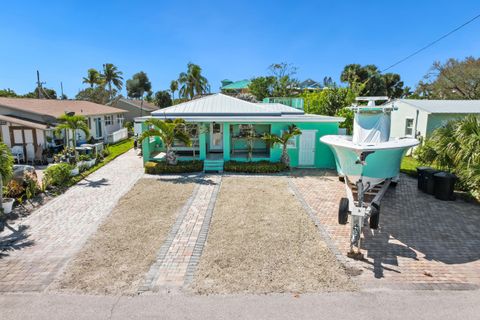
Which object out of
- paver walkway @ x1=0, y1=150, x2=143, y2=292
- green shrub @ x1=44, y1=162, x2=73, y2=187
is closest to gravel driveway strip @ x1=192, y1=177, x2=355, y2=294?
paver walkway @ x1=0, y1=150, x2=143, y2=292

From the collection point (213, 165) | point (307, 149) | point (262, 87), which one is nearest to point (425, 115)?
point (307, 149)

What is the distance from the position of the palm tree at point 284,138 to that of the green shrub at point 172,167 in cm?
433

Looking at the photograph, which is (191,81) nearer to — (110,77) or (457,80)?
(110,77)

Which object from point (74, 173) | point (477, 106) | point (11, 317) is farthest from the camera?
point (477, 106)

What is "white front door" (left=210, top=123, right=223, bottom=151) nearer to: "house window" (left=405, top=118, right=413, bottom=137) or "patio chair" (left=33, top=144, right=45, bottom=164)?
"patio chair" (left=33, top=144, right=45, bottom=164)

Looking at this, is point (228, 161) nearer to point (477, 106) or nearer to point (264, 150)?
point (264, 150)

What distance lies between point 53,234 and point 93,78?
1917 inches

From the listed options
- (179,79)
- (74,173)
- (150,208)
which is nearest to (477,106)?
(150,208)

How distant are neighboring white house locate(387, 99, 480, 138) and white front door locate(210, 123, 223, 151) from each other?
1326 centimetres

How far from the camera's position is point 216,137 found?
2047 centimetres

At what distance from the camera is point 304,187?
13711mm

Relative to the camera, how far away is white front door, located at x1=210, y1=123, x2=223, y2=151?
2034 cm

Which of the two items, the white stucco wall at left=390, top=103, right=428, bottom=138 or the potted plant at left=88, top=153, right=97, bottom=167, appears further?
the white stucco wall at left=390, top=103, right=428, bottom=138

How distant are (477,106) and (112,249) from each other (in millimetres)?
26552
